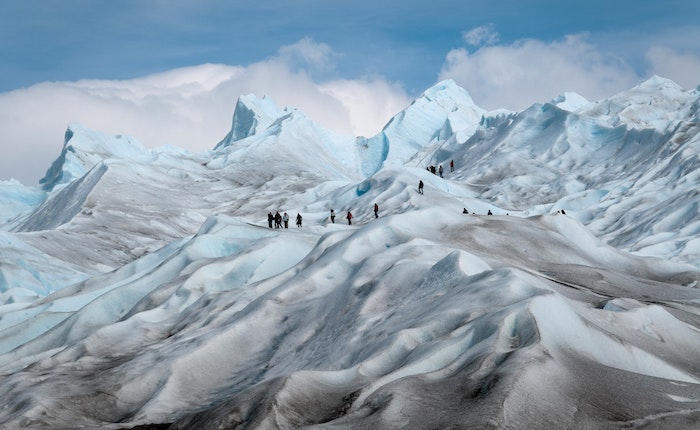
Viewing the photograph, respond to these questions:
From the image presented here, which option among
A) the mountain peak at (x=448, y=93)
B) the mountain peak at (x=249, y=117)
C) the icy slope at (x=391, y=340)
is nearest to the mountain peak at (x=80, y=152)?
the mountain peak at (x=249, y=117)

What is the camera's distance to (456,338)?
362 inches

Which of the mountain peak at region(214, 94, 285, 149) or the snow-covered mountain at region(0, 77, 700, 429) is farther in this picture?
the mountain peak at region(214, 94, 285, 149)

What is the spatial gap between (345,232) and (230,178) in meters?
59.0

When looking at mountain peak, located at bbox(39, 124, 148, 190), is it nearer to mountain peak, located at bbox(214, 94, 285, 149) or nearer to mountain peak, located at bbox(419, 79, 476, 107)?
mountain peak, located at bbox(214, 94, 285, 149)

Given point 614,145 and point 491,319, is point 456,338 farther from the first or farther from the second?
point 614,145

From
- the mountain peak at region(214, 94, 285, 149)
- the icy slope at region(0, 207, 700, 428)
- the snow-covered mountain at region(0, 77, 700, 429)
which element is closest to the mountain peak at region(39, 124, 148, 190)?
the mountain peak at region(214, 94, 285, 149)

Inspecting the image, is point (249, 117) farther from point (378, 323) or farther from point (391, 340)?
point (391, 340)

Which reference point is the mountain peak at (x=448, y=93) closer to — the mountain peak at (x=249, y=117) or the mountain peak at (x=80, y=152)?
the mountain peak at (x=249, y=117)

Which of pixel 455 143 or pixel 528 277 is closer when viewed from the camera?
pixel 528 277

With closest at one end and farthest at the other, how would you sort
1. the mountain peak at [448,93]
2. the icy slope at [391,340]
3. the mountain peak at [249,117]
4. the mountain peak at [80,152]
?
the icy slope at [391,340] → the mountain peak at [80,152] → the mountain peak at [249,117] → the mountain peak at [448,93]

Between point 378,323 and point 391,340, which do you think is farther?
point 378,323

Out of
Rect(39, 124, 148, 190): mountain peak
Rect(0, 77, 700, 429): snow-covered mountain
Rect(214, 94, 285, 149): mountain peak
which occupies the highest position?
Rect(214, 94, 285, 149): mountain peak

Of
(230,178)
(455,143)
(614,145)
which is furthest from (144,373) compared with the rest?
(455,143)

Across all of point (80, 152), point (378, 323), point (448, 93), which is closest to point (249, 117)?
point (80, 152)
